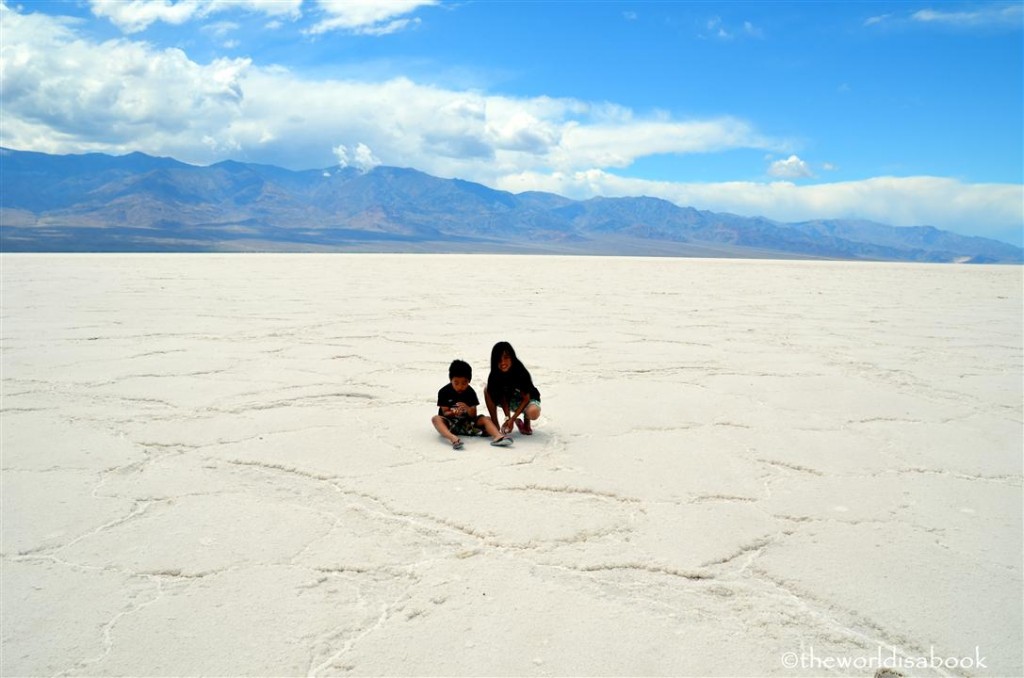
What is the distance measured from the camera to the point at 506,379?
3.07 m

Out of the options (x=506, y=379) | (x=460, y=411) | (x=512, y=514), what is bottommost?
(x=512, y=514)

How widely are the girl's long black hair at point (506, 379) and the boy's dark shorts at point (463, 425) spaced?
0.16m

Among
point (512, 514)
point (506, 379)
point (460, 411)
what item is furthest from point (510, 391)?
point (512, 514)

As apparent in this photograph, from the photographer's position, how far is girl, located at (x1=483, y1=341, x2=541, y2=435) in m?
3.03

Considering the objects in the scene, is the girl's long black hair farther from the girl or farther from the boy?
the boy

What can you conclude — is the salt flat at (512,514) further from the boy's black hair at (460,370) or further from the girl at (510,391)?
the boy's black hair at (460,370)

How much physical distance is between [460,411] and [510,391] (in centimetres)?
25

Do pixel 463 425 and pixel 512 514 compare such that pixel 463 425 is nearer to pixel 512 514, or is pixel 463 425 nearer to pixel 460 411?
pixel 460 411

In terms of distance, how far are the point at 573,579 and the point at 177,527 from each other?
129 centimetres

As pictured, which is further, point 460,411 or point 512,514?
point 460,411

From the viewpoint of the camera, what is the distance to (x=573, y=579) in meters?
1.85

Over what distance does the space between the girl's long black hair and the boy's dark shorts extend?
16cm

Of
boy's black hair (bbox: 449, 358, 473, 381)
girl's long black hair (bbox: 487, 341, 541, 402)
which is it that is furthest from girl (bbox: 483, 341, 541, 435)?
boy's black hair (bbox: 449, 358, 473, 381)

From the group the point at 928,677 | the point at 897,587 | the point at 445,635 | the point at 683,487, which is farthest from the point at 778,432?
the point at 445,635
